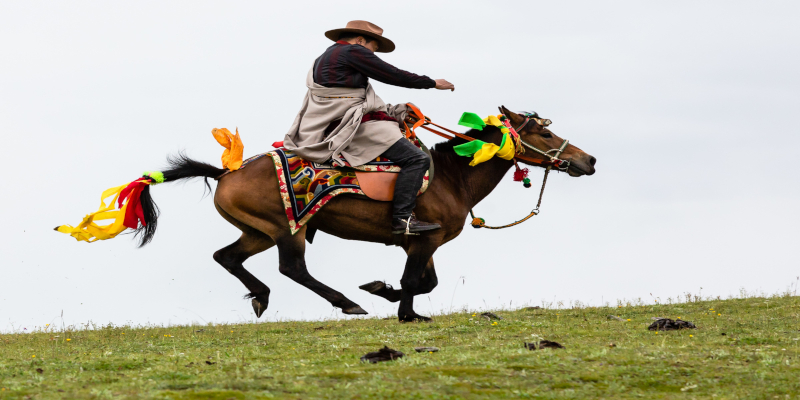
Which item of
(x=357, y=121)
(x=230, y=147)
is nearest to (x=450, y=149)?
(x=357, y=121)

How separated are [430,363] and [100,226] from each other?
4.91 metres

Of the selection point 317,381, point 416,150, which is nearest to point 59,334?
point 416,150

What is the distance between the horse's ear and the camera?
9.85m

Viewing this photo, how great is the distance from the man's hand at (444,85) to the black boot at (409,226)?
1.40 meters

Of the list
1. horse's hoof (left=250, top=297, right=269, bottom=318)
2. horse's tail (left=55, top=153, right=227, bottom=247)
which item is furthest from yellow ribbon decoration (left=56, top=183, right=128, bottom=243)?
horse's hoof (left=250, top=297, right=269, bottom=318)

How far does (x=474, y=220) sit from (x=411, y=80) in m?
1.96

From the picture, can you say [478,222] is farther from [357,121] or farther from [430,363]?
[430,363]

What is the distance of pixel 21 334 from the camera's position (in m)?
9.28

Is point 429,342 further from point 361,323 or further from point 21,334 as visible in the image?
point 21,334

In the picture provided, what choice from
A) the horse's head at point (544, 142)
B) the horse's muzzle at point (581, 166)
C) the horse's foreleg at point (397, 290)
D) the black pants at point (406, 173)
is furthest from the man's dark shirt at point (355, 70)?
the horse's muzzle at point (581, 166)

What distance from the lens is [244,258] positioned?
9.37 metres

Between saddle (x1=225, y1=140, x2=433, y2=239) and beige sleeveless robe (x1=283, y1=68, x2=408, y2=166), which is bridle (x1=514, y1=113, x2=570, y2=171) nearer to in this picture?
beige sleeveless robe (x1=283, y1=68, x2=408, y2=166)

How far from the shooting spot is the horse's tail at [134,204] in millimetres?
8817

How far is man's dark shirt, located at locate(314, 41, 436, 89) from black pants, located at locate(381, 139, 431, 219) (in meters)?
0.63
